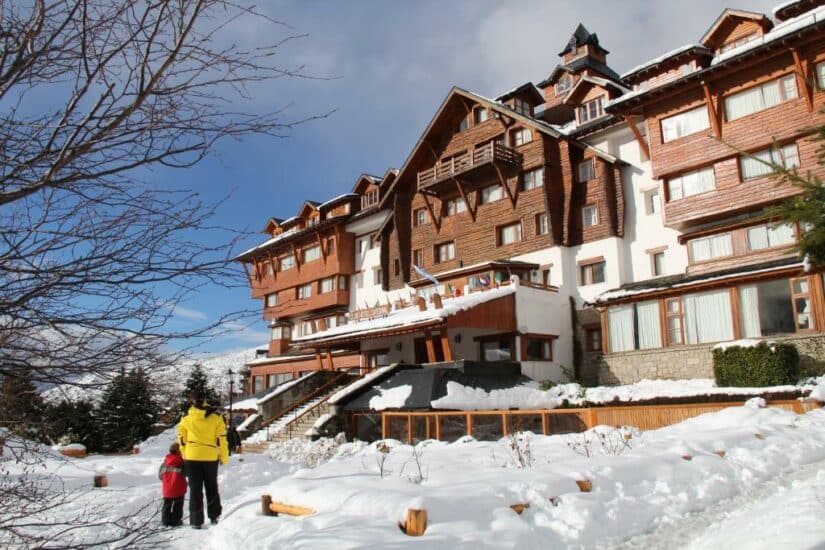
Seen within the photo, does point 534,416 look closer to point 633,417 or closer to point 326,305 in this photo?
point 633,417

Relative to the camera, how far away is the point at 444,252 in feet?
115

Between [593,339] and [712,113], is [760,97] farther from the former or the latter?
[593,339]

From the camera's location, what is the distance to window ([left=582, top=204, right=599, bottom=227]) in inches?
1136

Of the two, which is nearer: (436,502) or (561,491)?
(436,502)

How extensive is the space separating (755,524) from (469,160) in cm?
2755

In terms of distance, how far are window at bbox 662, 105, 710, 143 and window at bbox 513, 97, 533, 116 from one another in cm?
949

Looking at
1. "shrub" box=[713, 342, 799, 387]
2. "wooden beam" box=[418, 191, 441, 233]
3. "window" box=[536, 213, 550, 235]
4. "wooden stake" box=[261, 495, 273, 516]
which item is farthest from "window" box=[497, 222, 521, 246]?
"wooden stake" box=[261, 495, 273, 516]

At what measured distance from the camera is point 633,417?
54.6 ft

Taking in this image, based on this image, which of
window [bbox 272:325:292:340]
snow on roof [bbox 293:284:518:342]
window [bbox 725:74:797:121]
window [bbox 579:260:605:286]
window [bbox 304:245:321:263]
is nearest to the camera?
window [bbox 725:74:797:121]

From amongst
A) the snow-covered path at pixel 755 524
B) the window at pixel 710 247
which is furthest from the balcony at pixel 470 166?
the snow-covered path at pixel 755 524

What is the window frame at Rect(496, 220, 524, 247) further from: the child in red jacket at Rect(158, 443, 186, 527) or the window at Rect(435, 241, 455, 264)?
the child in red jacket at Rect(158, 443, 186, 527)

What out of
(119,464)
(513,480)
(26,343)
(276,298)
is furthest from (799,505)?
(276,298)

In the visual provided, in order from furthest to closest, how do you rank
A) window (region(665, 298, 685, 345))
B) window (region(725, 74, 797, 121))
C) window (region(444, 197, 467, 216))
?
1. window (region(444, 197, 467, 216))
2. window (region(665, 298, 685, 345))
3. window (region(725, 74, 797, 121))

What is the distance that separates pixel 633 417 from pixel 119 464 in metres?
13.3
